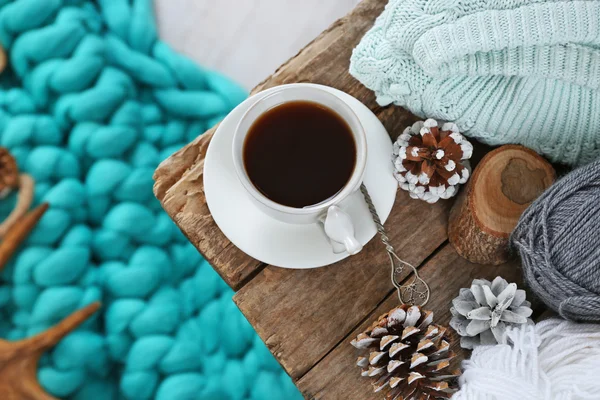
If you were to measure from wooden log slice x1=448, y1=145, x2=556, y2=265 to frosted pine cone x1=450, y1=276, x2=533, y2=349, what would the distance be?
45mm

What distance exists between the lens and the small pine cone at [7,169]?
3.24ft

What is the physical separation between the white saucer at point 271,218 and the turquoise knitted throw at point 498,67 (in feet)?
0.24

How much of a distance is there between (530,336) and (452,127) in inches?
9.9

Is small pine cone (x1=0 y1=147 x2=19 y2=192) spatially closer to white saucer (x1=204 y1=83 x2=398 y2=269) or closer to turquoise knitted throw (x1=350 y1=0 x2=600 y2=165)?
white saucer (x1=204 y1=83 x2=398 y2=269)

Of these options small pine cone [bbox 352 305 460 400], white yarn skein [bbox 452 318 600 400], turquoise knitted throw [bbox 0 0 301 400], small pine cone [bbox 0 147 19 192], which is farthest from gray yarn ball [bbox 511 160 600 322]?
small pine cone [bbox 0 147 19 192]

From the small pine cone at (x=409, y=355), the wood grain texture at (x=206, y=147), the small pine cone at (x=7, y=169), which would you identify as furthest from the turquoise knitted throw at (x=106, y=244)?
the small pine cone at (x=409, y=355)

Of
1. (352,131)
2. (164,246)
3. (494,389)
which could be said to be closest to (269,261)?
(352,131)

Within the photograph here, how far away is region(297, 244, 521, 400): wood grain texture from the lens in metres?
0.70

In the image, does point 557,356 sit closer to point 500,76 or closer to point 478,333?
point 478,333

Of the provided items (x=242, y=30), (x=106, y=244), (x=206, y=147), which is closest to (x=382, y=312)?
(x=206, y=147)

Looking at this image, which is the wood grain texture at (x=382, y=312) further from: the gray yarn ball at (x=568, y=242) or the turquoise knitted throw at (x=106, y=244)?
the turquoise knitted throw at (x=106, y=244)

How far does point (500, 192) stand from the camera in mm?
654

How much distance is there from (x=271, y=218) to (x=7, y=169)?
57cm

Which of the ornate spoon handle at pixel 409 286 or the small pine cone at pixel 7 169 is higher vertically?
the small pine cone at pixel 7 169
